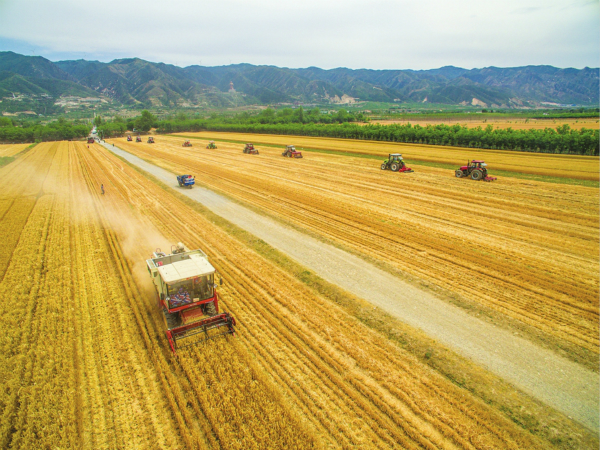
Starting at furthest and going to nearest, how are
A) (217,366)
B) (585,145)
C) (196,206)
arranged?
(585,145)
(196,206)
(217,366)

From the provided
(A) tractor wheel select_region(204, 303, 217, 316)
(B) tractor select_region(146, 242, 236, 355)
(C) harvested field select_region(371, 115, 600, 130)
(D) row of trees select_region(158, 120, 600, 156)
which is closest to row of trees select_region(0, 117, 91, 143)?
(D) row of trees select_region(158, 120, 600, 156)

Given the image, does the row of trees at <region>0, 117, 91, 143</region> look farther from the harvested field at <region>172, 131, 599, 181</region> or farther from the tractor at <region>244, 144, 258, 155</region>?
the harvested field at <region>172, 131, 599, 181</region>

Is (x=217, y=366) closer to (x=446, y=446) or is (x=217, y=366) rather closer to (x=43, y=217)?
(x=446, y=446)

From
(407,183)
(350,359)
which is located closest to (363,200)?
(407,183)

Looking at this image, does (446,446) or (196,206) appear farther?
(196,206)

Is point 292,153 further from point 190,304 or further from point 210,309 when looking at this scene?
point 190,304

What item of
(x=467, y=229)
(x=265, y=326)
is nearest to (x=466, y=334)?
(x=265, y=326)

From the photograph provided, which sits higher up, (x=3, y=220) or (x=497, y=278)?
(x=3, y=220)
